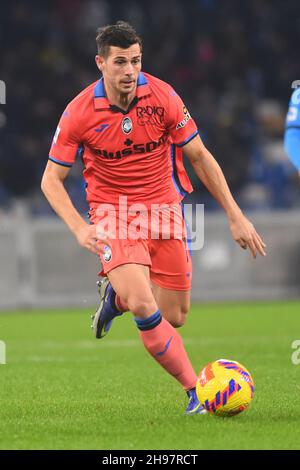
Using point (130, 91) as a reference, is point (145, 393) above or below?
below

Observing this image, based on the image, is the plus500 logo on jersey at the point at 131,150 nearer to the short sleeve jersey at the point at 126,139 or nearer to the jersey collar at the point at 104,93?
the short sleeve jersey at the point at 126,139

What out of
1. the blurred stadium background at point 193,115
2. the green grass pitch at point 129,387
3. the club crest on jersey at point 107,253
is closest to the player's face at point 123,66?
the club crest on jersey at point 107,253

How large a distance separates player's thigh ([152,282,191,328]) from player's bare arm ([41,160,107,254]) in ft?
3.24

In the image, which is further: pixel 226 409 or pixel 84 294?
pixel 84 294

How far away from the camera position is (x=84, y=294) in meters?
15.1

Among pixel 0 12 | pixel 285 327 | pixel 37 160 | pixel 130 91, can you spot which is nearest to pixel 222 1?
pixel 0 12

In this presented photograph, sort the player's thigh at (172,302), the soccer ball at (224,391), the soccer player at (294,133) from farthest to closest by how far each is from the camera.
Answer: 1. the player's thigh at (172,302)
2. the soccer player at (294,133)
3. the soccer ball at (224,391)

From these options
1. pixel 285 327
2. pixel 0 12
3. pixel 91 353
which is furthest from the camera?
pixel 0 12

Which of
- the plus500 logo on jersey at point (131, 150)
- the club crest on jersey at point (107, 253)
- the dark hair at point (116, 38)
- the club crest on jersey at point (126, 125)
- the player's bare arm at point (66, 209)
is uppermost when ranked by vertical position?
the dark hair at point (116, 38)

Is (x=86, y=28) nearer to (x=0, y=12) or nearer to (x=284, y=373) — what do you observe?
(x=0, y=12)

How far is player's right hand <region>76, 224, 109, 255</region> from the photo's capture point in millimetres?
5516

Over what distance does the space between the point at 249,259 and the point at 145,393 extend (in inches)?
336

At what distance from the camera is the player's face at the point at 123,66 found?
592 centimetres

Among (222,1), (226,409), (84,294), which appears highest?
(222,1)
